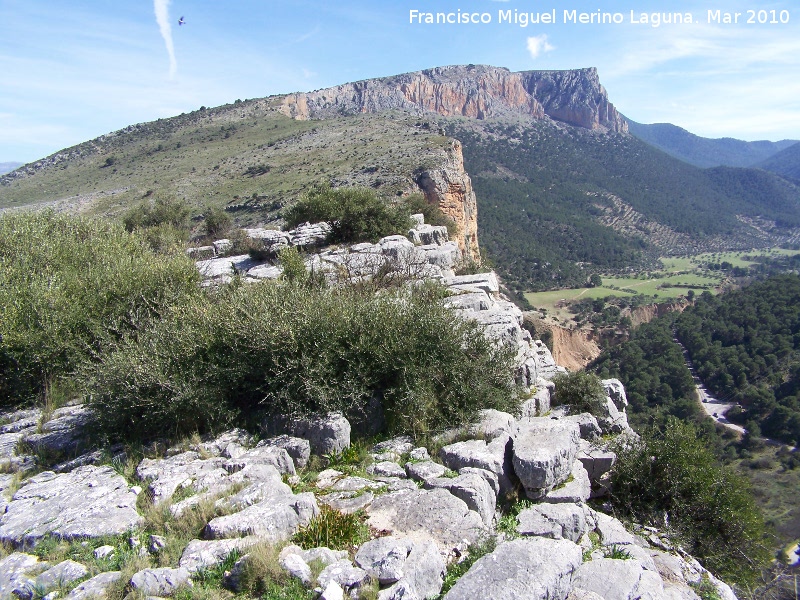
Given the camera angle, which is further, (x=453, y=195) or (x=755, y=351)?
(x=755, y=351)

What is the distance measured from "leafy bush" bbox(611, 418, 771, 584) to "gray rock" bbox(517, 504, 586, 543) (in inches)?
89.8

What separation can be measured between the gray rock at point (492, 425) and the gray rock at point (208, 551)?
3957 mm

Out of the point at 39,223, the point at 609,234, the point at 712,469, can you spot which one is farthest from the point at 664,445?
the point at 609,234

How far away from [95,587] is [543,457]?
5.58m

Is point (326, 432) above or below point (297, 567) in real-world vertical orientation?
above

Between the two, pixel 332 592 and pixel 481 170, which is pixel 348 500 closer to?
pixel 332 592

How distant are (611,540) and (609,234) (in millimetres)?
84380

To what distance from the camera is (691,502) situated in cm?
858

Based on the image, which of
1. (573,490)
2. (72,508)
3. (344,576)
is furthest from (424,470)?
(72,508)

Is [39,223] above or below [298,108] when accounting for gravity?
below

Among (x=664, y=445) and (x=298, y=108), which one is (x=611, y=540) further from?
(x=298, y=108)

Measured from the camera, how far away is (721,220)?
10369 cm

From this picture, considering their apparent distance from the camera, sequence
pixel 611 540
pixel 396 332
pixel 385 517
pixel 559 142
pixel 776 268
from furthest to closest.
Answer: pixel 559 142 < pixel 776 268 < pixel 396 332 < pixel 611 540 < pixel 385 517

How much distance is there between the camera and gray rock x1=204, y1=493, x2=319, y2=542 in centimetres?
540
